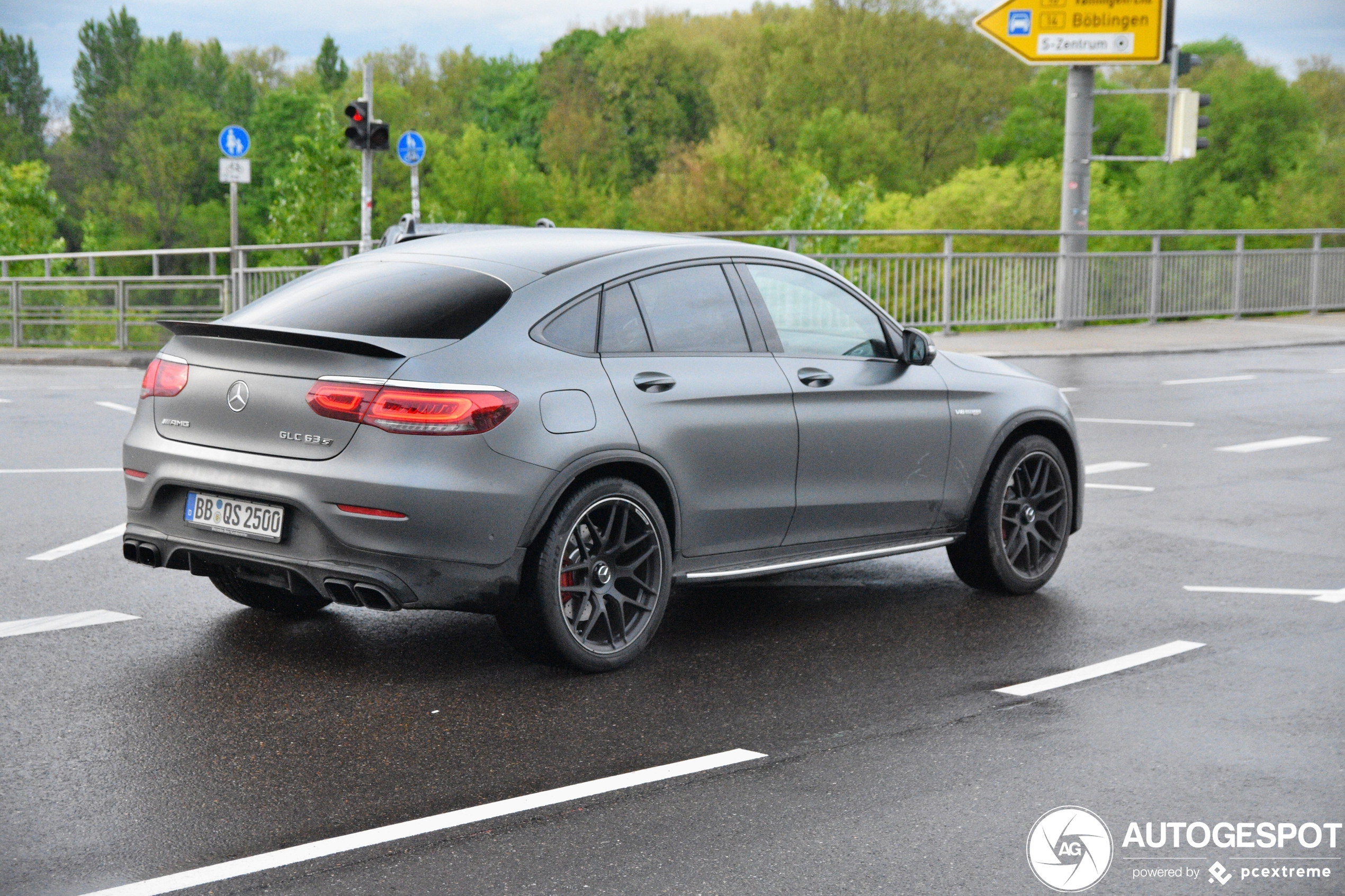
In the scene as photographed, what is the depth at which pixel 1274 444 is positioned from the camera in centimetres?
1283

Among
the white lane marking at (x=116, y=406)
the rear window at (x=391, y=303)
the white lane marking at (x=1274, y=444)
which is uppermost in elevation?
the rear window at (x=391, y=303)

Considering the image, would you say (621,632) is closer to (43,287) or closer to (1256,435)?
(1256,435)

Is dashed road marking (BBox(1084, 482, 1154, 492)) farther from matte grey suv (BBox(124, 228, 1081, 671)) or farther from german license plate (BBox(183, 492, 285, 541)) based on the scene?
german license plate (BBox(183, 492, 285, 541))

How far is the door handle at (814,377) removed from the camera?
21.2 ft

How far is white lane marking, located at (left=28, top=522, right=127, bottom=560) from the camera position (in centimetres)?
777

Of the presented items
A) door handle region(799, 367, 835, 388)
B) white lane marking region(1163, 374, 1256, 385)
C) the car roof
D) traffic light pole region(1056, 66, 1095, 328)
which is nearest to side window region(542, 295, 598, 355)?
the car roof

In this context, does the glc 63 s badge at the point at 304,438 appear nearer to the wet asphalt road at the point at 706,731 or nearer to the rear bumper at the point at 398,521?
the rear bumper at the point at 398,521

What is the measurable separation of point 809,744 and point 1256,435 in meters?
9.50

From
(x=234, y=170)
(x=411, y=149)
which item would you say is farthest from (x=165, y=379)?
(x=411, y=149)

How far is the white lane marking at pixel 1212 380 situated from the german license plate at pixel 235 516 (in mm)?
14087

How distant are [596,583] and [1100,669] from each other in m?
1.93

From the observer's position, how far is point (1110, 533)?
891 cm

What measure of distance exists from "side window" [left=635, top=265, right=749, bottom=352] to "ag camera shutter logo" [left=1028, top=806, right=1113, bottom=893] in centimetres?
246

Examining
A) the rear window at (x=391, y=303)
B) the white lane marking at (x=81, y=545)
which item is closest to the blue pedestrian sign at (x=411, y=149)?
the white lane marking at (x=81, y=545)
